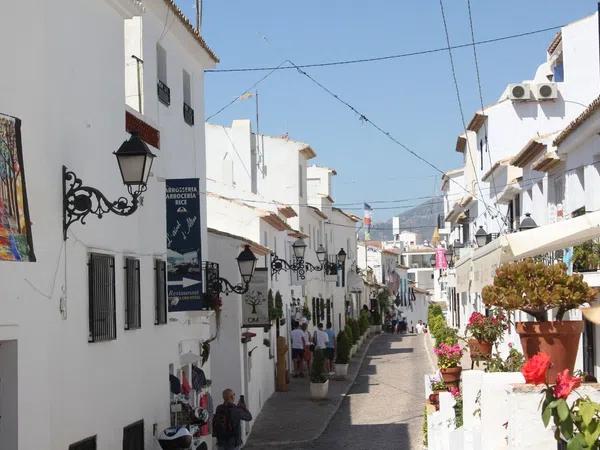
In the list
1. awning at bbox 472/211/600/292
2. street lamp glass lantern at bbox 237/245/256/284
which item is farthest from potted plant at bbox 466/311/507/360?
awning at bbox 472/211/600/292

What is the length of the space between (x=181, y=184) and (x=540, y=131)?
→ 2236 centimetres

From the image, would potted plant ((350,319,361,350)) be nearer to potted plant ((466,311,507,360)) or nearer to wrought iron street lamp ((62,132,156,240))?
potted plant ((466,311,507,360))

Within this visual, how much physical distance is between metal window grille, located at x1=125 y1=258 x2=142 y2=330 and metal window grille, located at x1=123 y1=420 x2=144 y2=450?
133cm

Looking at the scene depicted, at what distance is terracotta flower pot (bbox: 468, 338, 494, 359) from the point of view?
2166cm

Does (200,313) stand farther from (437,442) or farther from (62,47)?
(62,47)

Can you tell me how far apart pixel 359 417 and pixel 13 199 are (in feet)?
59.7

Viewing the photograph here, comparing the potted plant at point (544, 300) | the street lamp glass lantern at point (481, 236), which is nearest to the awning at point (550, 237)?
the potted plant at point (544, 300)

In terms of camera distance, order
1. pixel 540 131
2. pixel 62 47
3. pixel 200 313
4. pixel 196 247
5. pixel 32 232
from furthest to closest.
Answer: pixel 540 131 < pixel 200 313 < pixel 196 247 < pixel 62 47 < pixel 32 232

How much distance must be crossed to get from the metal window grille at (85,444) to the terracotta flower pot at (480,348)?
10475 mm

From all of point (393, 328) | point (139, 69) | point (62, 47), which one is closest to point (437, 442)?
point (139, 69)

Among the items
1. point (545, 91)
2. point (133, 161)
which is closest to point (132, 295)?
point (133, 161)

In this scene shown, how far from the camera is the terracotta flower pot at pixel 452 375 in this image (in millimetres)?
19609

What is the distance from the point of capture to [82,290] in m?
12.2

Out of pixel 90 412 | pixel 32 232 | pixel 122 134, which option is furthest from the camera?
pixel 122 134
